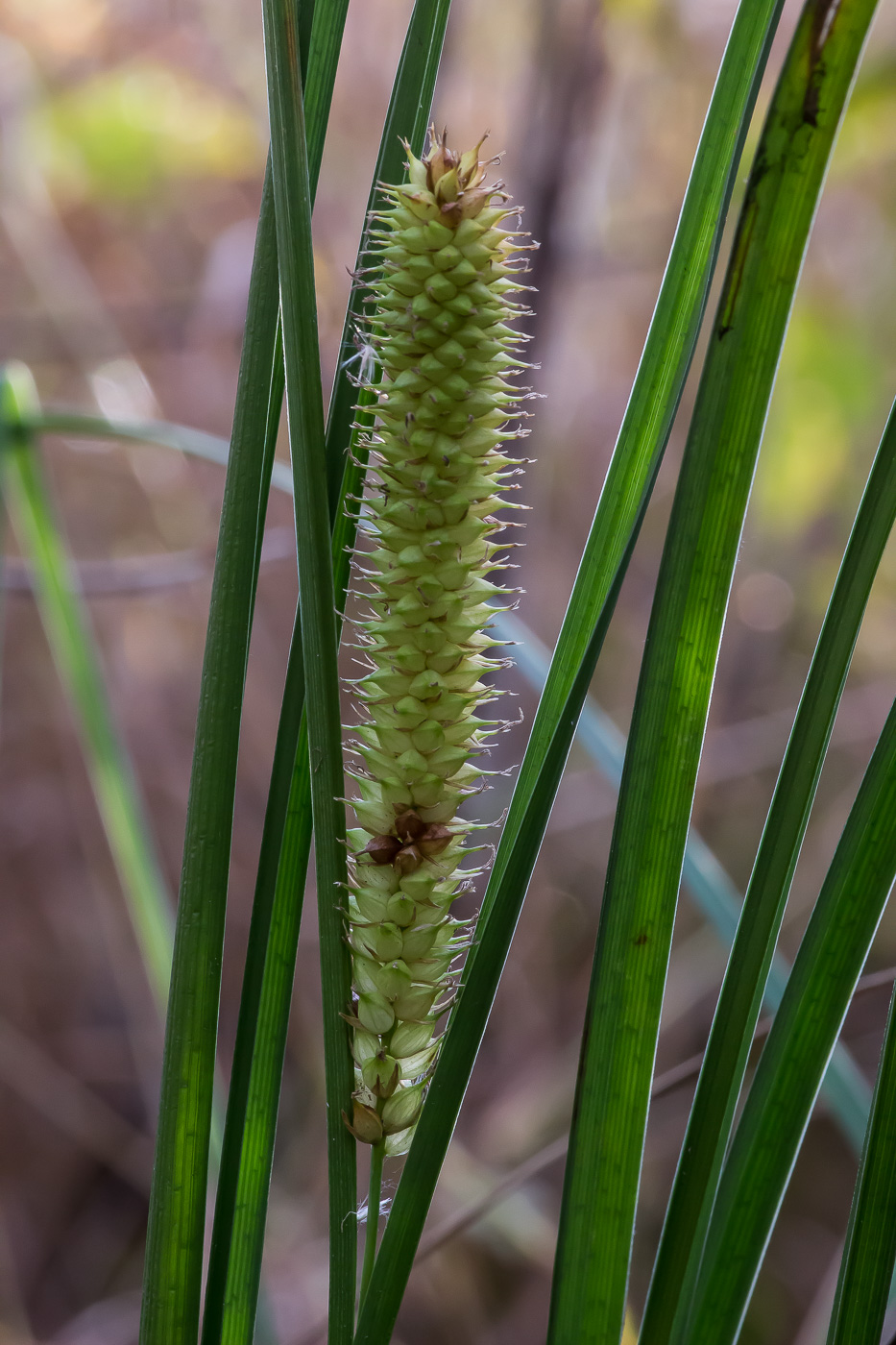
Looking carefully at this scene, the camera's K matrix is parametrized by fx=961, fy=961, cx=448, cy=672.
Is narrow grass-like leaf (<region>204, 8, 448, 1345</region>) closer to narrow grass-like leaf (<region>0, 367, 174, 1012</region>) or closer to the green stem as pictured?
the green stem

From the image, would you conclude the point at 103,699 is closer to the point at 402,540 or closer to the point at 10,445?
the point at 10,445

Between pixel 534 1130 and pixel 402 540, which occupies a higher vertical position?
pixel 402 540

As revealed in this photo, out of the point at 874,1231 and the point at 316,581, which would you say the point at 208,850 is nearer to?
the point at 316,581

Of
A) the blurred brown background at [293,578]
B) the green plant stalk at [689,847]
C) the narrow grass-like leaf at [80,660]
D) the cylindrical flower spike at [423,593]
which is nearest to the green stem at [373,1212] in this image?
the cylindrical flower spike at [423,593]

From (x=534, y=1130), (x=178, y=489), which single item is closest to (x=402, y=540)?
(x=534, y=1130)

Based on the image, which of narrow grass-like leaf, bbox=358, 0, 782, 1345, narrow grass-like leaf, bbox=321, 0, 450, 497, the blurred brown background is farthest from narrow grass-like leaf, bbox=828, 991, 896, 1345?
the blurred brown background

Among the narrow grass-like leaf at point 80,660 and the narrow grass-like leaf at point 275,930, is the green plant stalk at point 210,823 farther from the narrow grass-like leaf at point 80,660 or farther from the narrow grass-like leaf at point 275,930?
the narrow grass-like leaf at point 80,660

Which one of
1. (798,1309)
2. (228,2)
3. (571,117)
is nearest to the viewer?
(571,117)
